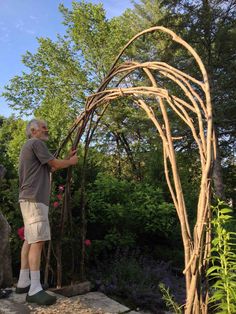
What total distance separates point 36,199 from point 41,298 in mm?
877

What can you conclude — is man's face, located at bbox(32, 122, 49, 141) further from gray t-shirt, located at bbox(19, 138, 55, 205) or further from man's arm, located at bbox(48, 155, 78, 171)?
man's arm, located at bbox(48, 155, 78, 171)

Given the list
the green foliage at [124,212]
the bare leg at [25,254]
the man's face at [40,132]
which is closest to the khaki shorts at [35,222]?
the bare leg at [25,254]

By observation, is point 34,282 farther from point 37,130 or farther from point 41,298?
point 37,130

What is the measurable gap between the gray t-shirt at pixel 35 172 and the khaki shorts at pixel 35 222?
59 millimetres

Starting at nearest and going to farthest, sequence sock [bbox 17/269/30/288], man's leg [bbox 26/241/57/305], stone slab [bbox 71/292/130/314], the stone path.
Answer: the stone path
man's leg [bbox 26/241/57/305]
stone slab [bbox 71/292/130/314]
sock [bbox 17/269/30/288]

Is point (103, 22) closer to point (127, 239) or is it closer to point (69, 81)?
point (69, 81)

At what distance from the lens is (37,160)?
376 centimetres

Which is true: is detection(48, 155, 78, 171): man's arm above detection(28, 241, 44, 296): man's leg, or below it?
above

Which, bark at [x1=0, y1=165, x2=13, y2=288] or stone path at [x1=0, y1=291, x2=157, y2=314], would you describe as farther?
bark at [x1=0, y1=165, x2=13, y2=288]

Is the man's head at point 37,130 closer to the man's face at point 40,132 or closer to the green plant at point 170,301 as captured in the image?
the man's face at point 40,132

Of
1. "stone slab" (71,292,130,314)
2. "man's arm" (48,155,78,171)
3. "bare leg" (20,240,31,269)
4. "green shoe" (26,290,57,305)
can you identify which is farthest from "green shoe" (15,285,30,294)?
"man's arm" (48,155,78,171)

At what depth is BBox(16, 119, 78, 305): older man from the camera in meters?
3.62

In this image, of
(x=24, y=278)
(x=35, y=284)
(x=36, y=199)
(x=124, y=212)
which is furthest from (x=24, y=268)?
(x=124, y=212)

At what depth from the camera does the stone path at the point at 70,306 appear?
3441mm
